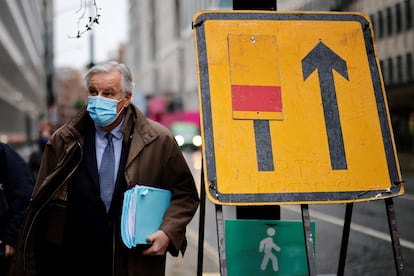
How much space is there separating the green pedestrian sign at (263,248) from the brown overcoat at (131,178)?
684mm

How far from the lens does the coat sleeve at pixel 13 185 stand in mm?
4586

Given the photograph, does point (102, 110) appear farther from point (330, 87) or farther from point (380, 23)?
point (380, 23)

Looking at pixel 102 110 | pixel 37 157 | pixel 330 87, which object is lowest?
pixel 102 110

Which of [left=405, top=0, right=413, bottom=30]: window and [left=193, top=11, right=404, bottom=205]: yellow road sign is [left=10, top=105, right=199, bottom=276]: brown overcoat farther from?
[left=405, top=0, right=413, bottom=30]: window

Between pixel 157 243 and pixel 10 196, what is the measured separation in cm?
141

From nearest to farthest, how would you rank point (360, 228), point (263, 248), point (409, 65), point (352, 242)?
point (263, 248) → point (352, 242) → point (360, 228) → point (409, 65)

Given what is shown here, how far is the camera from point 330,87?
4.29 metres

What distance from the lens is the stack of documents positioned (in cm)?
371

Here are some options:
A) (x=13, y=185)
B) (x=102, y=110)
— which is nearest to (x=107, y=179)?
(x=102, y=110)

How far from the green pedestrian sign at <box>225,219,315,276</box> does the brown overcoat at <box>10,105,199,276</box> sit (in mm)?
684

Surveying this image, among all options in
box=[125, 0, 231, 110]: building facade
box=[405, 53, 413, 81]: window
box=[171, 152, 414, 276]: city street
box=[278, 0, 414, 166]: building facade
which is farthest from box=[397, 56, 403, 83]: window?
box=[171, 152, 414, 276]: city street

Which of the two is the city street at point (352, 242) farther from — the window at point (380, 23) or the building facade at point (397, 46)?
the window at point (380, 23)

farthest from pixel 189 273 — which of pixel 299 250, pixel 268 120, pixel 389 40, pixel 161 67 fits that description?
pixel 161 67

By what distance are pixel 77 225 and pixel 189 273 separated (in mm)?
3939
